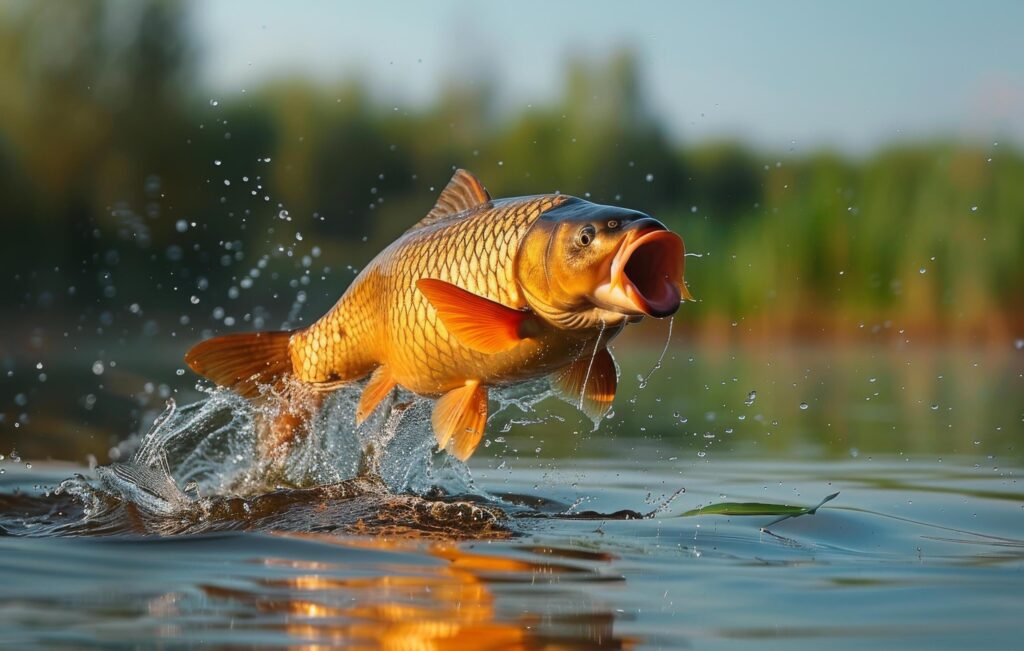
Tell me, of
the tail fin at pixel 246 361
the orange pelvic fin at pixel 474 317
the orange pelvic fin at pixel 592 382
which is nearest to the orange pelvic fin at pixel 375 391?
the tail fin at pixel 246 361

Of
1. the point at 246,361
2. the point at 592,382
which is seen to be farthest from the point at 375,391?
the point at 592,382

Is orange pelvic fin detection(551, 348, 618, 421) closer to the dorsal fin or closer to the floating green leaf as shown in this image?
the floating green leaf

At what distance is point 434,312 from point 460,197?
0.52m

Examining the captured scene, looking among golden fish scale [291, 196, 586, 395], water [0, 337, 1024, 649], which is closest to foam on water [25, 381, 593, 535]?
water [0, 337, 1024, 649]

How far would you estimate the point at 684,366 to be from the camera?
15445 mm

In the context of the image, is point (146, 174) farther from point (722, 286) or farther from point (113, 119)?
point (722, 286)

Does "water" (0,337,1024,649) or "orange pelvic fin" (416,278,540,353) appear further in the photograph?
"orange pelvic fin" (416,278,540,353)

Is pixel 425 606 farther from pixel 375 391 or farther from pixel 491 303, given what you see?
pixel 375 391

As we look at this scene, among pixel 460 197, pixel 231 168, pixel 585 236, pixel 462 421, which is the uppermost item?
pixel 231 168

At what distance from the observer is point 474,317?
3.72m

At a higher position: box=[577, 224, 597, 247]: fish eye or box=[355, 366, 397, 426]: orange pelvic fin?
box=[577, 224, 597, 247]: fish eye

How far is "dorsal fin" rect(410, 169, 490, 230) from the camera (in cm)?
430

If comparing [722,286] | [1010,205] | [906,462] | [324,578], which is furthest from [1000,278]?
[324,578]

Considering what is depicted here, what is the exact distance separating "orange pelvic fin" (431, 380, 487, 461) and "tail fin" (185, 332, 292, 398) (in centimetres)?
94
